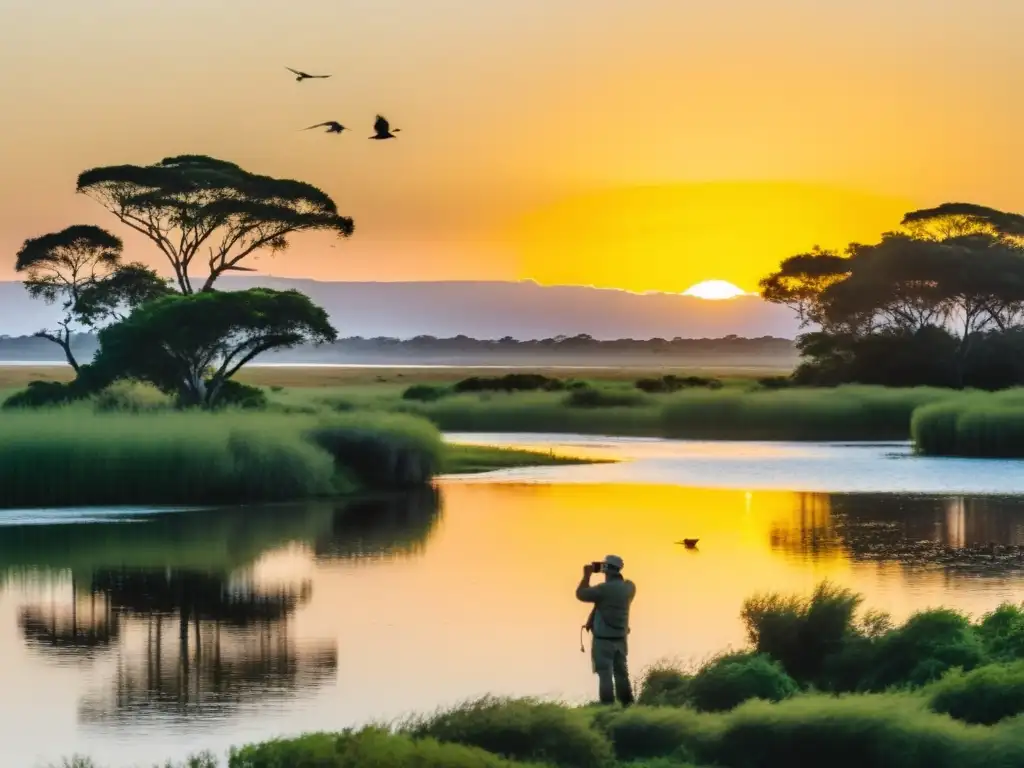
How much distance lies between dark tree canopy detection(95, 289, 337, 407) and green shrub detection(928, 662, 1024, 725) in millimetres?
39892

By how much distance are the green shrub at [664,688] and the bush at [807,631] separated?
1.25 m

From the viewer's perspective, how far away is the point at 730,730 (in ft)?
47.3

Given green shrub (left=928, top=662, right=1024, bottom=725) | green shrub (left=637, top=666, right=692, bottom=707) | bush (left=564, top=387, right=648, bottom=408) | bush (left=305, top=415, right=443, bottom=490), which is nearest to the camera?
green shrub (left=928, top=662, right=1024, bottom=725)

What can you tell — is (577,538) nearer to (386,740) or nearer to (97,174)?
(386,740)

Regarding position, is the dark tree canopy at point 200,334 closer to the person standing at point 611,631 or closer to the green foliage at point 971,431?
the green foliage at point 971,431

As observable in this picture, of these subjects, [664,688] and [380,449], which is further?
[380,449]

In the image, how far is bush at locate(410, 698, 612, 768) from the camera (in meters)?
13.8

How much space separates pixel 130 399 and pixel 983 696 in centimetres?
4149

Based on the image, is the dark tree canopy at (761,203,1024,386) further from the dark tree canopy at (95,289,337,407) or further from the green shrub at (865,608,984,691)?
the green shrub at (865,608,984,691)

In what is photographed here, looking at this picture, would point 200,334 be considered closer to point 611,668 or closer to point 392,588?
point 392,588

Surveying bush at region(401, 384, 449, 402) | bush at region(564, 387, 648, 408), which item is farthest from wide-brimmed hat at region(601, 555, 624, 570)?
bush at region(401, 384, 449, 402)

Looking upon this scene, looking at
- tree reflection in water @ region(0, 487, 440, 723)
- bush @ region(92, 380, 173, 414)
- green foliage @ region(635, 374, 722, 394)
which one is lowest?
tree reflection in water @ region(0, 487, 440, 723)

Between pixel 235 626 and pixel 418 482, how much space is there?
24.9 metres

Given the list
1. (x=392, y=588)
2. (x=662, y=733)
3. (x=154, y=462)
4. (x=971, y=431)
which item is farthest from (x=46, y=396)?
(x=662, y=733)
